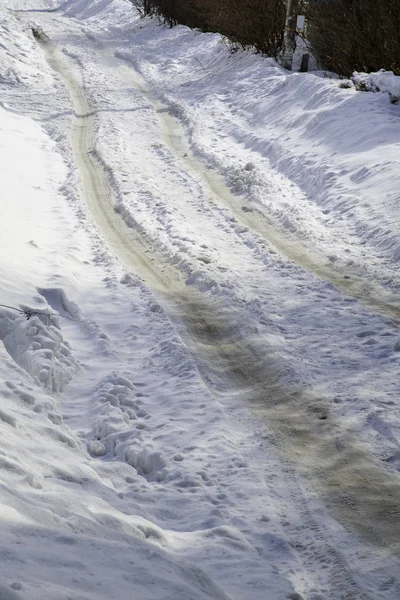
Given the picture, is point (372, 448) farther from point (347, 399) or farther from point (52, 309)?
point (52, 309)

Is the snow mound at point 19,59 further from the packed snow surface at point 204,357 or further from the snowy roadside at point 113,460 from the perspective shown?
the snowy roadside at point 113,460

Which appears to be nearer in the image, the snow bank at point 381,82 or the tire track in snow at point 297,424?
the tire track in snow at point 297,424

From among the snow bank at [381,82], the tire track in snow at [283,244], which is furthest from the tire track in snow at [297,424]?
the snow bank at [381,82]

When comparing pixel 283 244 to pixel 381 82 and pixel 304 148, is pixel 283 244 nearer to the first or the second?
pixel 304 148

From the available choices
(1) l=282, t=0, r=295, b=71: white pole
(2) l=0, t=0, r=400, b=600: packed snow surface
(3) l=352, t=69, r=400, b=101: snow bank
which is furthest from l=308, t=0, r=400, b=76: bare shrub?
(2) l=0, t=0, r=400, b=600: packed snow surface

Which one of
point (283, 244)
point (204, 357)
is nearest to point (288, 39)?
point (283, 244)

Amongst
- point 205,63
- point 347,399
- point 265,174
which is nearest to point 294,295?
point 347,399
